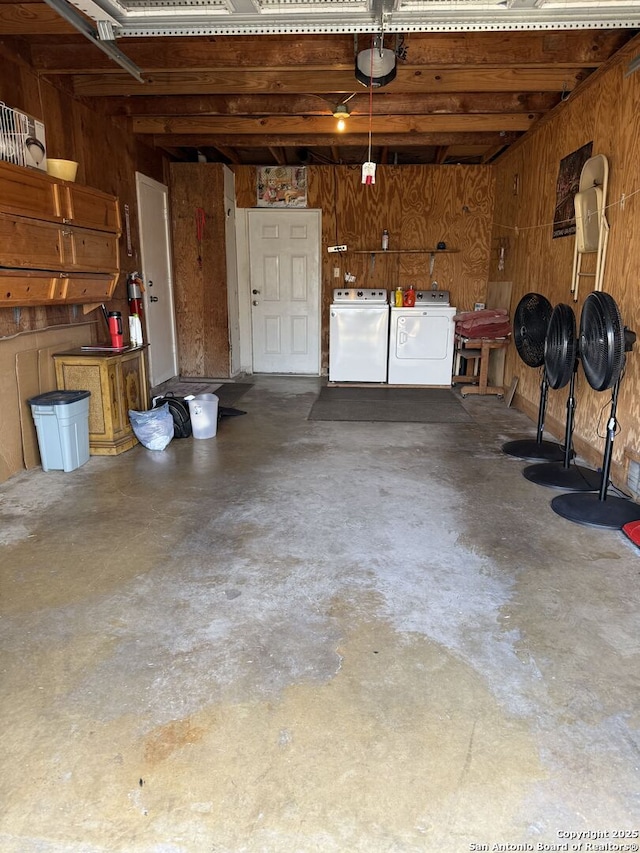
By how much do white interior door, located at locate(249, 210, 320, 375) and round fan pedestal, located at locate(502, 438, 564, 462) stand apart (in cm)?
362

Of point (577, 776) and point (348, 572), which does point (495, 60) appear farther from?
point (577, 776)

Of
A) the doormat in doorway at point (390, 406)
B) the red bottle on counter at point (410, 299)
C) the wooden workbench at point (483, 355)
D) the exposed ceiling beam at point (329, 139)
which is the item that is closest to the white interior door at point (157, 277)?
the exposed ceiling beam at point (329, 139)

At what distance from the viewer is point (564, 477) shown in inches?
132

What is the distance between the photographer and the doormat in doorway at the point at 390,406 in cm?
500

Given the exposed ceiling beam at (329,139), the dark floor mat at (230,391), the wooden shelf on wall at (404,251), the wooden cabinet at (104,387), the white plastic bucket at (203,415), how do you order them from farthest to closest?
1. the wooden shelf on wall at (404,251)
2. the dark floor mat at (230,391)
3. the exposed ceiling beam at (329,139)
4. the white plastic bucket at (203,415)
5. the wooden cabinet at (104,387)

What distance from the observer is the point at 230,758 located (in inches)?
55.9

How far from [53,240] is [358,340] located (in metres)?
3.63

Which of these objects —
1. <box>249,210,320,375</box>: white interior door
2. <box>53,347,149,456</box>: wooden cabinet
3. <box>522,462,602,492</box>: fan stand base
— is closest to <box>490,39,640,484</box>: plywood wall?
<box>522,462,602,492</box>: fan stand base

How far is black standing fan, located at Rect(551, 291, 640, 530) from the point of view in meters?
2.61

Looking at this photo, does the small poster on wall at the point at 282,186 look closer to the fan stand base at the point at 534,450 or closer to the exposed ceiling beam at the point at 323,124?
the exposed ceiling beam at the point at 323,124

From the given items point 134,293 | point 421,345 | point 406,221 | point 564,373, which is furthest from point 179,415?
point 406,221

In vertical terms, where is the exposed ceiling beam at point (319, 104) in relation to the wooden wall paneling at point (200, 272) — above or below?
above

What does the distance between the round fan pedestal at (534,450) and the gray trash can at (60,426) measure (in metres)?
2.90

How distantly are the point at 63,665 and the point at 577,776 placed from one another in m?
1.50
